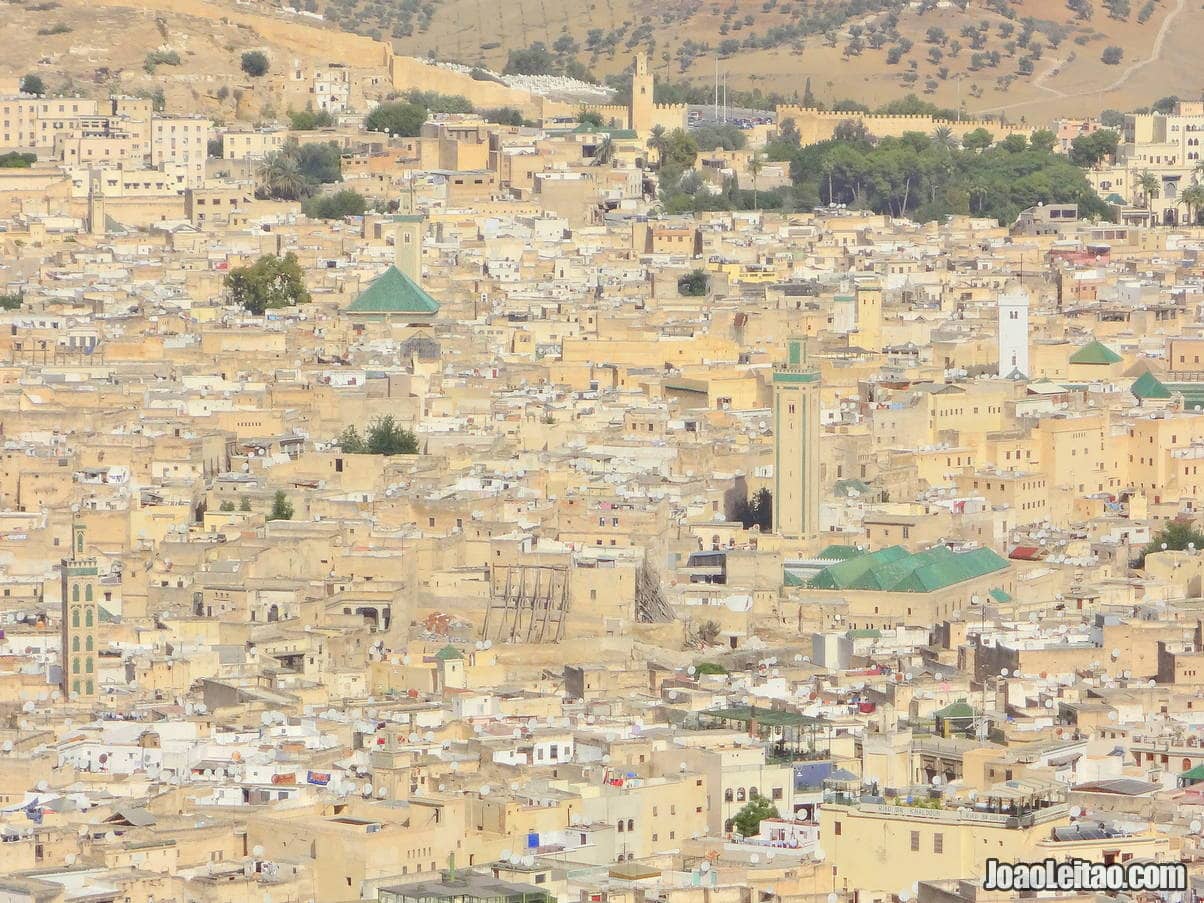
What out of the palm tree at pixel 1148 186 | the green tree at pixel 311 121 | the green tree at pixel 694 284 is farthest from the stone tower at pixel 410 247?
the palm tree at pixel 1148 186

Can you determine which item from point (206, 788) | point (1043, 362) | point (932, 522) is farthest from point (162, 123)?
point (206, 788)

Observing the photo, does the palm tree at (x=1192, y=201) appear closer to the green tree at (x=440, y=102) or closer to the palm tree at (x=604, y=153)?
the palm tree at (x=604, y=153)

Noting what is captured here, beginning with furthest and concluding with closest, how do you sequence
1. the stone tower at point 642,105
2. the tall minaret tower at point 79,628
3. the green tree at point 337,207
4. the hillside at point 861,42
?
the hillside at point 861,42
the stone tower at point 642,105
the green tree at point 337,207
the tall minaret tower at point 79,628

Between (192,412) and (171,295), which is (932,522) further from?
(171,295)

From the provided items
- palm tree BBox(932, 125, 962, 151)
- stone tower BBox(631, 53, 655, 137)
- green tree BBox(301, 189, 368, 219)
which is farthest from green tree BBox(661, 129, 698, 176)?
green tree BBox(301, 189, 368, 219)

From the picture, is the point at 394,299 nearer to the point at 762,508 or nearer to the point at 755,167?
the point at 762,508

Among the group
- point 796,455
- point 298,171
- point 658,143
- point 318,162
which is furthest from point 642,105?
point 796,455
